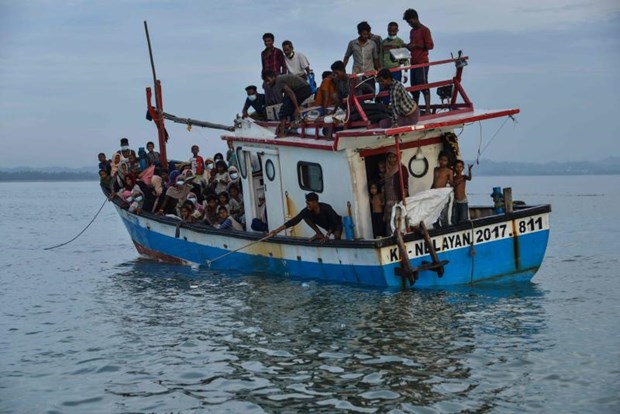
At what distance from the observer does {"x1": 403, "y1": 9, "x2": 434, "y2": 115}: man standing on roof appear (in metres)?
19.0

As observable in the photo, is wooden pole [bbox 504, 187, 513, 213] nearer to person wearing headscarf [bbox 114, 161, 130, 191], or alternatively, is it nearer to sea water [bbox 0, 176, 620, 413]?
sea water [bbox 0, 176, 620, 413]

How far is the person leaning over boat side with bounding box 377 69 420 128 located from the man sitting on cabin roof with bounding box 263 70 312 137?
3090 mm

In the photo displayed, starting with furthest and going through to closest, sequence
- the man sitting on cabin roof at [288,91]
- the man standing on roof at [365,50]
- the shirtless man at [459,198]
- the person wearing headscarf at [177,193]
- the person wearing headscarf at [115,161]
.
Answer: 1. the person wearing headscarf at [115,161]
2. the person wearing headscarf at [177,193]
3. the man standing on roof at [365,50]
4. the man sitting on cabin roof at [288,91]
5. the shirtless man at [459,198]

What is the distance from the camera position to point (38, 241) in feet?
129

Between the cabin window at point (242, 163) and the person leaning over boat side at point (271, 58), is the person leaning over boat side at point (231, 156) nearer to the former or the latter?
the cabin window at point (242, 163)

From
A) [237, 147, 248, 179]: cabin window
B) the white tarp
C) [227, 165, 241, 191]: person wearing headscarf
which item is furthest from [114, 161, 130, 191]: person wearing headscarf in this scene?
the white tarp

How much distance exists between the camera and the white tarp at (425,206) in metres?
16.5

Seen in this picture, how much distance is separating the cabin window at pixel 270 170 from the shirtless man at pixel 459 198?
3.90 meters

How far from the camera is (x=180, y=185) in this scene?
934 inches

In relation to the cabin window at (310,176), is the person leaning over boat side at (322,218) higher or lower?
lower

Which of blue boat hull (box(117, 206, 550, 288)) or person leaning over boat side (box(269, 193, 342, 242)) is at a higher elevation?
person leaning over boat side (box(269, 193, 342, 242))

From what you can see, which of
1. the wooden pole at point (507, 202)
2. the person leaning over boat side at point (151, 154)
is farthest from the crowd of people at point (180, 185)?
the wooden pole at point (507, 202)

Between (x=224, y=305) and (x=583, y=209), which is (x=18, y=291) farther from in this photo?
(x=583, y=209)

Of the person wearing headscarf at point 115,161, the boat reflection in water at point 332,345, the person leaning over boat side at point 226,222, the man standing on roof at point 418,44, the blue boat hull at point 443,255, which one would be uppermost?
the man standing on roof at point 418,44
